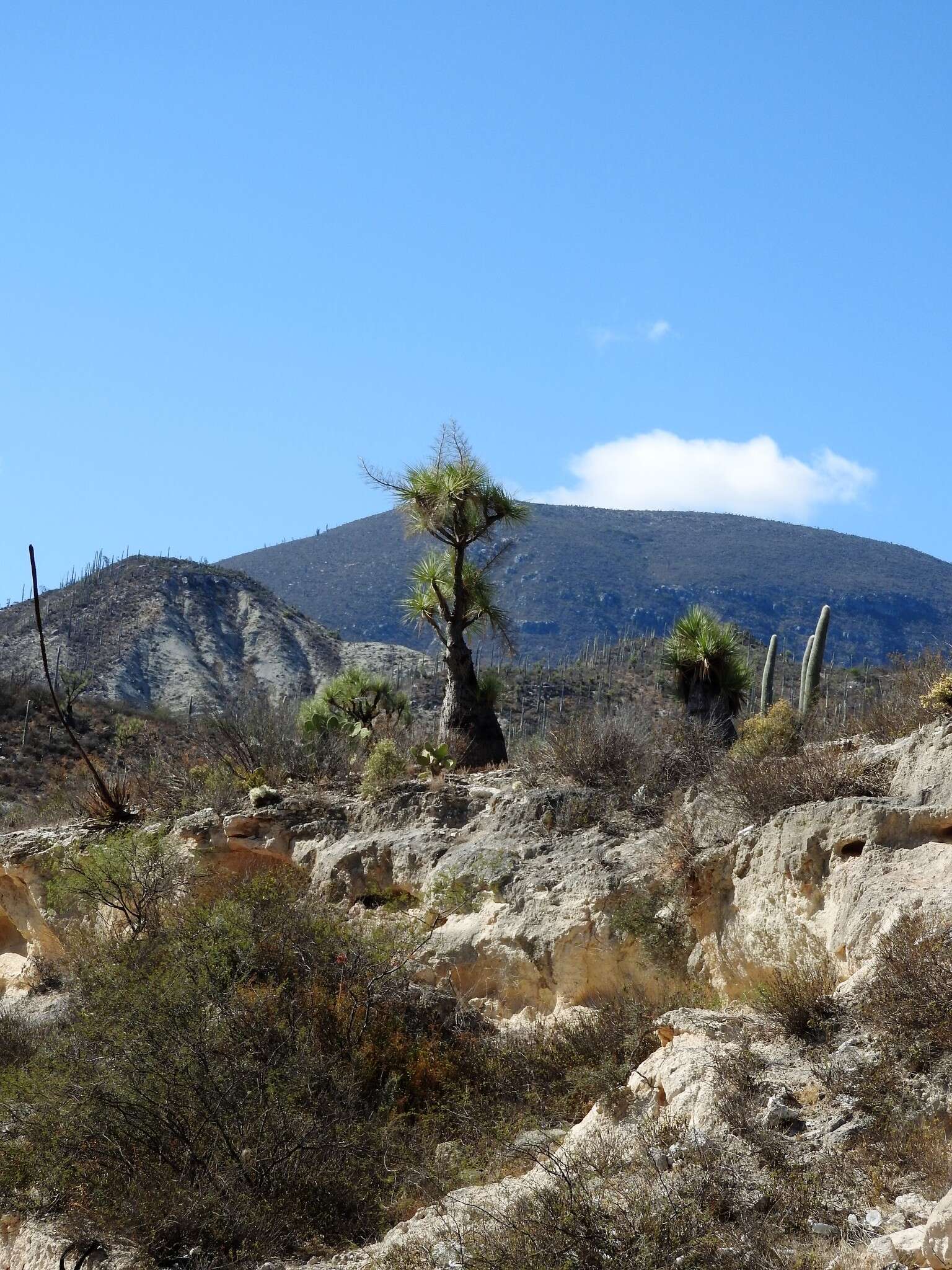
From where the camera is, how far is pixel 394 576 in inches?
3991

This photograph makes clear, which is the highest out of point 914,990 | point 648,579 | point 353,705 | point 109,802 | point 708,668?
point 648,579

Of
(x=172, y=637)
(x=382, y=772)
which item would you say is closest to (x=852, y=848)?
(x=382, y=772)

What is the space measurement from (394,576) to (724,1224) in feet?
315

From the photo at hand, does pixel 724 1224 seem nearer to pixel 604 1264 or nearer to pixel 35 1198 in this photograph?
pixel 604 1264

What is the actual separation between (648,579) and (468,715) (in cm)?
8319

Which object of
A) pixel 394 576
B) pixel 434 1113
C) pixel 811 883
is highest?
pixel 394 576

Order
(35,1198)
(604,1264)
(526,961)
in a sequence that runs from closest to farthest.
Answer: (604,1264) < (35,1198) < (526,961)

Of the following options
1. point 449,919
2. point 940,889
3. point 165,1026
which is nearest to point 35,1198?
point 165,1026

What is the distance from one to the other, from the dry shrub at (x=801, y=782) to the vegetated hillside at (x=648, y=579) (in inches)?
2700

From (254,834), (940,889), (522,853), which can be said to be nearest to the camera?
(940,889)

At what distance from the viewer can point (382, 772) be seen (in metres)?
14.9

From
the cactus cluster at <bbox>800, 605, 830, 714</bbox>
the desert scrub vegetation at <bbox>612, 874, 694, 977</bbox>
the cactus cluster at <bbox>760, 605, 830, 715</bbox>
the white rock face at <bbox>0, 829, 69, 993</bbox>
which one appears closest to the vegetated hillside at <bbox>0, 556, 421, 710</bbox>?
the white rock face at <bbox>0, 829, 69, 993</bbox>

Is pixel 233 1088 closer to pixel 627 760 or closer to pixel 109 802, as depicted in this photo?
pixel 627 760

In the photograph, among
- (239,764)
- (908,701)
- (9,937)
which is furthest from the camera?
(9,937)
